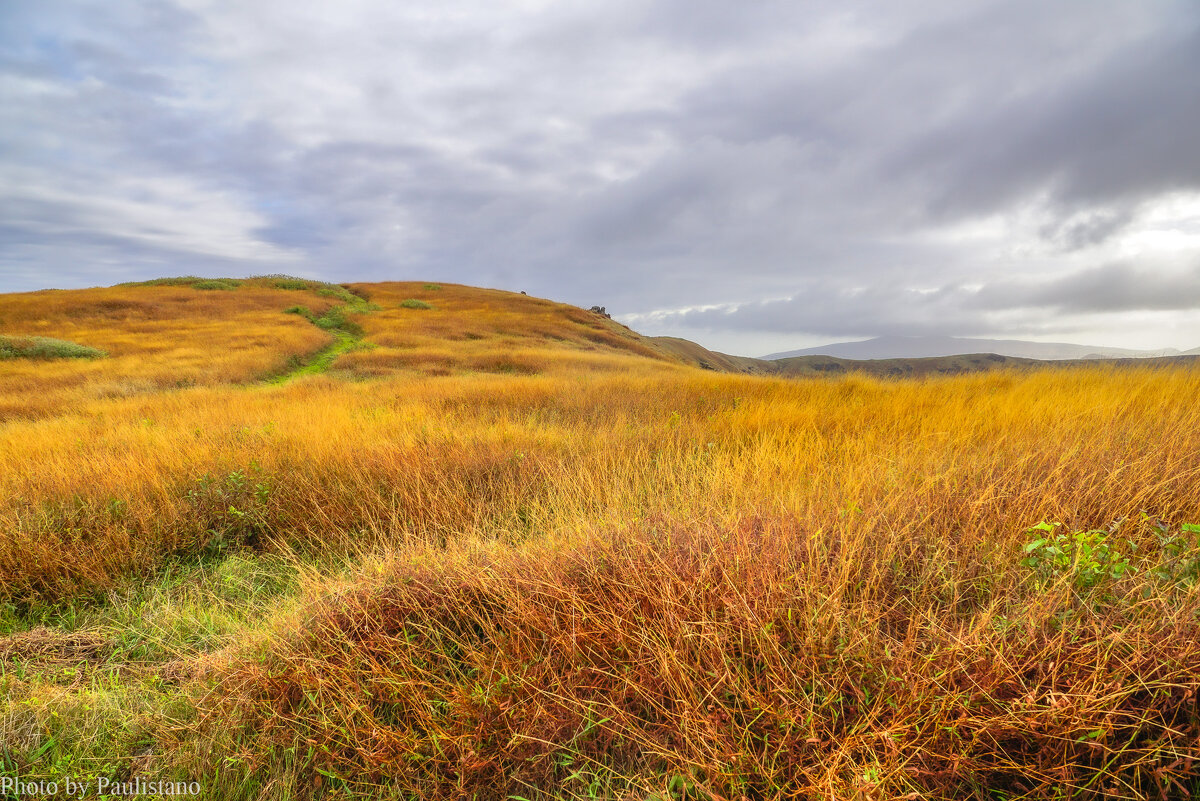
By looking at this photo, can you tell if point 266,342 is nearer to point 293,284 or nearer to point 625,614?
point 625,614

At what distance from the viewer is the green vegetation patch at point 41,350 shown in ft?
53.6

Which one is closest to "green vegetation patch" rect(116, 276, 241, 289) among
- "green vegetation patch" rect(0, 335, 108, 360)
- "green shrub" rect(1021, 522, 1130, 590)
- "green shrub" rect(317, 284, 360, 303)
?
"green shrub" rect(317, 284, 360, 303)

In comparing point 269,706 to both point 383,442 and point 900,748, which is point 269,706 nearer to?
point 900,748

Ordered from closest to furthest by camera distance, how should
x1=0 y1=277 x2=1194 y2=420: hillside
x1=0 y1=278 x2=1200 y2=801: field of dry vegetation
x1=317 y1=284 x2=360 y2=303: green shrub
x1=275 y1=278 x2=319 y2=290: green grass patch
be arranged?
x1=0 y1=278 x2=1200 y2=801: field of dry vegetation < x1=0 y1=277 x2=1194 y2=420: hillside < x1=317 y1=284 x2=360 y2=303: green shrub < x1=275 y1=278 x2=319 y2=290: green grass patch

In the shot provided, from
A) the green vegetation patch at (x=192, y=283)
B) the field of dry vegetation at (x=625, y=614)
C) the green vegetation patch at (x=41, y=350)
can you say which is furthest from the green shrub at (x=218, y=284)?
the field of dry vegetation at (x=625, y=614)

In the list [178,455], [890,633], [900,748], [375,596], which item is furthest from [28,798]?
[178,455]

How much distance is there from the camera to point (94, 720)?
2156 mm

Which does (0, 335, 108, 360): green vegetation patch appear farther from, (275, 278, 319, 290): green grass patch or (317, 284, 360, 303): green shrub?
(275, 278, 319, 290): green grass patch

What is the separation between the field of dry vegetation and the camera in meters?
1.61

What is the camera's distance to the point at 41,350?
1667 centimetres

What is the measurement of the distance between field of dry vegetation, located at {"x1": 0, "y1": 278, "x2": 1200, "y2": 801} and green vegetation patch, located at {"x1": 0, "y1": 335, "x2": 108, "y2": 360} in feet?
53.6

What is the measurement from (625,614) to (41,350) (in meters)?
25.0

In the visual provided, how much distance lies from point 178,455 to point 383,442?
214 centimetres

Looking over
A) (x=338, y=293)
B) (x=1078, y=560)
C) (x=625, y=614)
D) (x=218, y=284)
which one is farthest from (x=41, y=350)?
(x=1078, y=560)
